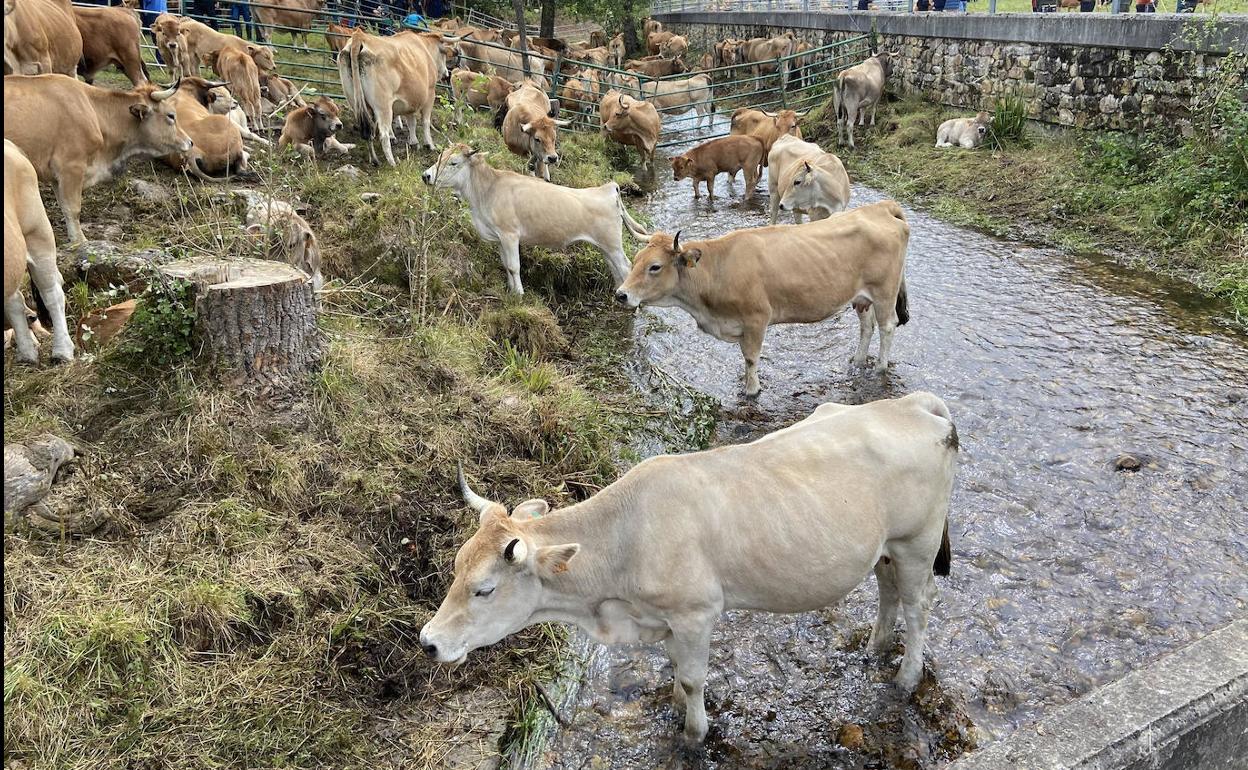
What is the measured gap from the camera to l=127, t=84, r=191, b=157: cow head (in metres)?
8.55

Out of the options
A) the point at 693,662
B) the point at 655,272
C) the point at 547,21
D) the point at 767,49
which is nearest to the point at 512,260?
the point at 655,272

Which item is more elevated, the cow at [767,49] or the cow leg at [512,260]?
the cow at [767,49]

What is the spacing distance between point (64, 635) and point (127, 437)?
A: 4.84 feet

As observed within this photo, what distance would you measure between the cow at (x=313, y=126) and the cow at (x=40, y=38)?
2394 mm

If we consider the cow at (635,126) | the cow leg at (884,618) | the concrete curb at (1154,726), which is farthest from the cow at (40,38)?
the concrete curb at (1154,726)

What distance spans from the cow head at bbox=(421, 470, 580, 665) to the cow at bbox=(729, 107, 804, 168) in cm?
1277

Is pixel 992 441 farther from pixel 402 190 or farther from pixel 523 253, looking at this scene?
pixel 402 190

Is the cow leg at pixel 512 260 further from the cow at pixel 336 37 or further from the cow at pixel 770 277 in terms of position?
the cow at pixel 336 37

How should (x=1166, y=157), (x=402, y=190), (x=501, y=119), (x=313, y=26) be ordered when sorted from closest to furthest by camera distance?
1. (x=402, y=190)
2. (x=1166, y=157)
3. (x=501, y=119)
4. (x=313, y=26)

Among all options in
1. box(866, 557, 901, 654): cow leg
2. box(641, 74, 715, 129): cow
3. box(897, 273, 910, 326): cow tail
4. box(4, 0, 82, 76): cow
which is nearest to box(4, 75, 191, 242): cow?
box(4, 0, 82, 76): cow

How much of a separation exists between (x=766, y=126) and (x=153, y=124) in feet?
35.7

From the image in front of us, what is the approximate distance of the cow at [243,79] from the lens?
1289 cm

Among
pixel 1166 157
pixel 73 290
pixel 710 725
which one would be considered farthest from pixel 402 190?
pixel 1166 157

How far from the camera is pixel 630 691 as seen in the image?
4.77 m
